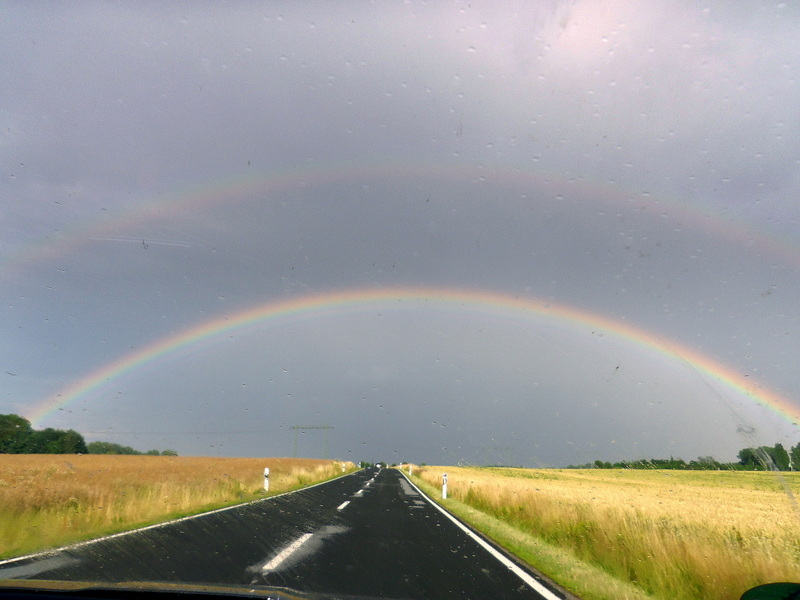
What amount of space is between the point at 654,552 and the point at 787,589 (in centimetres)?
537

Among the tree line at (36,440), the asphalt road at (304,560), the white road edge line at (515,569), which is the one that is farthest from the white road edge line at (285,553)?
the tree line at (36,440)

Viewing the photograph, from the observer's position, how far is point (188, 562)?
722 centimetres

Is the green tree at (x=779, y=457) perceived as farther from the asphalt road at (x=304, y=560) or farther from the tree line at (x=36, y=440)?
the tree line at (x=36, y=440)

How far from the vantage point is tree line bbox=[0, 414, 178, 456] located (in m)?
34.7

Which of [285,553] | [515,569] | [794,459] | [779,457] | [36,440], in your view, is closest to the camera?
[779,457]

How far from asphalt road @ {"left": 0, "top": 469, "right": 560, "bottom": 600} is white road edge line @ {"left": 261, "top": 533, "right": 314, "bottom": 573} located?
1cm

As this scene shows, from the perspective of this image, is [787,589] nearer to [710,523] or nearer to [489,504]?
[710,523]

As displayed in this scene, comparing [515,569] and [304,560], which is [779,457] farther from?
[304,560]

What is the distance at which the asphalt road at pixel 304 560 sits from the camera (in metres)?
6.25

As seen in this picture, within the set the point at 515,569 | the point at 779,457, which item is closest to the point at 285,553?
the point at 515,569

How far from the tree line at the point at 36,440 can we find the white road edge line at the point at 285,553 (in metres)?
24.1

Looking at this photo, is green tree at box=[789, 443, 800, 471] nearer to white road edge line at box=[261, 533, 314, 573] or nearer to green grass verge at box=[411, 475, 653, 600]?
green grass verge at box=[411, 475, 653, 600]

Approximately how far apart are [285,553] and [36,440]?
165 feet

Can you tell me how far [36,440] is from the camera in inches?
1889
